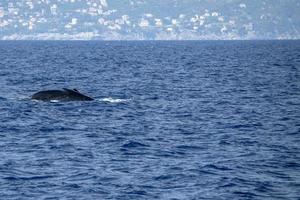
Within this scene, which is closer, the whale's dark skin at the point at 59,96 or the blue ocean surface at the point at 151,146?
the blue ocean surface at the point at 151,146

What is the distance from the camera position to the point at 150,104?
60.6 metres

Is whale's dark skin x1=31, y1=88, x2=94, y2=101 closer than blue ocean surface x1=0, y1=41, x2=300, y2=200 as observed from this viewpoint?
No

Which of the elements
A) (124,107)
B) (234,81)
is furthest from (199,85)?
(124,107)

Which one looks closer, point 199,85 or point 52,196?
point 52,196

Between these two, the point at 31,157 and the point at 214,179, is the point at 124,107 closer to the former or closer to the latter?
the point at 31,157

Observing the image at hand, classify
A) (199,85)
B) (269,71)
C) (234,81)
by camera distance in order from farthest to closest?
(269,71) < (234,81) < (199,85)

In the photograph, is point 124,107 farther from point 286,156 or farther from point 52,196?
point 52,196

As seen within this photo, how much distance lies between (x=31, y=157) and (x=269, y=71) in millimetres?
78485

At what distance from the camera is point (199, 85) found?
268 ft

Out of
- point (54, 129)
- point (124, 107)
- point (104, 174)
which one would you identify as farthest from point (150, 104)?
point (104, 174)

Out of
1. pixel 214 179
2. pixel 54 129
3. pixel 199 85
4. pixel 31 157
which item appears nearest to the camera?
pixel 214 179

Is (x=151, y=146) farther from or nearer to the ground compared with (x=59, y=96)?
nearer to the ground

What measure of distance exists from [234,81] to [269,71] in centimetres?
2333

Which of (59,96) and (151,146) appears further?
(59,96)
